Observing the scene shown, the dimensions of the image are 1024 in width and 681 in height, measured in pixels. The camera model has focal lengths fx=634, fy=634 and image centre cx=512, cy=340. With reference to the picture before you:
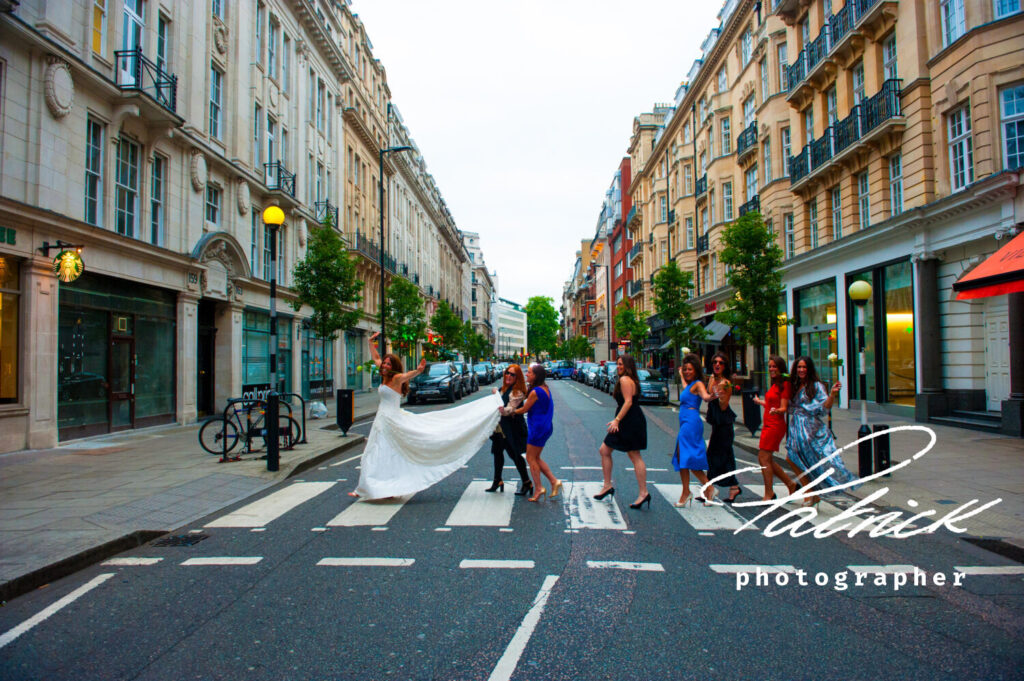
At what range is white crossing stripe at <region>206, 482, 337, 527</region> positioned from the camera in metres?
6.82

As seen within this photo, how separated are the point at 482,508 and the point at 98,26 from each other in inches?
574

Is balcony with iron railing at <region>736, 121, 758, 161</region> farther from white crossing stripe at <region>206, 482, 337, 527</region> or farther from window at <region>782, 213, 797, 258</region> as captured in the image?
white crossing stripe at <region>206, 482, 337, 527</region>

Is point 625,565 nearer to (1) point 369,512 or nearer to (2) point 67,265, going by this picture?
(1) point 369,512

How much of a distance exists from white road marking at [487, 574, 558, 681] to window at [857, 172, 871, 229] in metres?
19.0

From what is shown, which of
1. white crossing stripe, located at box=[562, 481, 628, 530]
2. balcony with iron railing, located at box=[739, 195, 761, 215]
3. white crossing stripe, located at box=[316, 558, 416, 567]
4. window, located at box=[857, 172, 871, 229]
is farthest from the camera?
balcony with iron railing, located at box=[739, 195, 761, 215]

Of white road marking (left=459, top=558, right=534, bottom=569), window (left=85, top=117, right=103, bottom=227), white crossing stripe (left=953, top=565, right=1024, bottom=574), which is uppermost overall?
window (left=85, top=117, right=103, bottom=227)

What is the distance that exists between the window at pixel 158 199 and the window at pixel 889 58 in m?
20.3

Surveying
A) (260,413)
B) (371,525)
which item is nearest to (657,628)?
(371,525)

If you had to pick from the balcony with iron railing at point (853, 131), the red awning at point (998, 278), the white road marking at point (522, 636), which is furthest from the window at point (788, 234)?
the white road marking at point (522, 636)

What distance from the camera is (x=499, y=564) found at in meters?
5.20

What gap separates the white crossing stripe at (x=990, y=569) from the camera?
5.14 meters

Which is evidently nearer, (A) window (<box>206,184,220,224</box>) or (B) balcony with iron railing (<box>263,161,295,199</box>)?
(A) window (<box>206,184,220,224</box>)

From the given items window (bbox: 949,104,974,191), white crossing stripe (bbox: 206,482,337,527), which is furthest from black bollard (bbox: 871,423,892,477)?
window (bbox: 949,104,974,191)

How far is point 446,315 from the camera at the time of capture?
5297 cm
